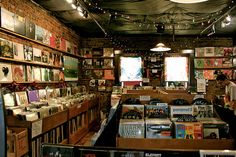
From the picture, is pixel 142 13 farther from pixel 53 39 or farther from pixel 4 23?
pixel 4 23

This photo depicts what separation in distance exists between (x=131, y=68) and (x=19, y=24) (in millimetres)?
5838

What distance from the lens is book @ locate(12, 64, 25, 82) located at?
16.3 ft

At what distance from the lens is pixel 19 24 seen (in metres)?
5.16

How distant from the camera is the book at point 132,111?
281 centimetres

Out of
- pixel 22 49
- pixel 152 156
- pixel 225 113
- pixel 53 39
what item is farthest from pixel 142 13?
pixel 152 156

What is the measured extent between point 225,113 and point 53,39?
216 inches

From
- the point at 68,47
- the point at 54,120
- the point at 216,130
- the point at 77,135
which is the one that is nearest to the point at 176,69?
the point at 68,47

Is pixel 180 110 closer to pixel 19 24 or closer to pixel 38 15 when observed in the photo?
pixel 19 24

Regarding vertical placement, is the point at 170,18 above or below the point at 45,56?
above

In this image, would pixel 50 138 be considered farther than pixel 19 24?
No

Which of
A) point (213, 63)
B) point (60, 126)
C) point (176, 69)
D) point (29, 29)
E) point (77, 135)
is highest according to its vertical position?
point (29, 29)

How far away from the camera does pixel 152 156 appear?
944 millimetres

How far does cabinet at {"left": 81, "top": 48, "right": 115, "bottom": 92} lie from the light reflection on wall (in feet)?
7.02

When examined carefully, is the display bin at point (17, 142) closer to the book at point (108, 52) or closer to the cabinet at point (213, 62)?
the book at point (108, 52)
